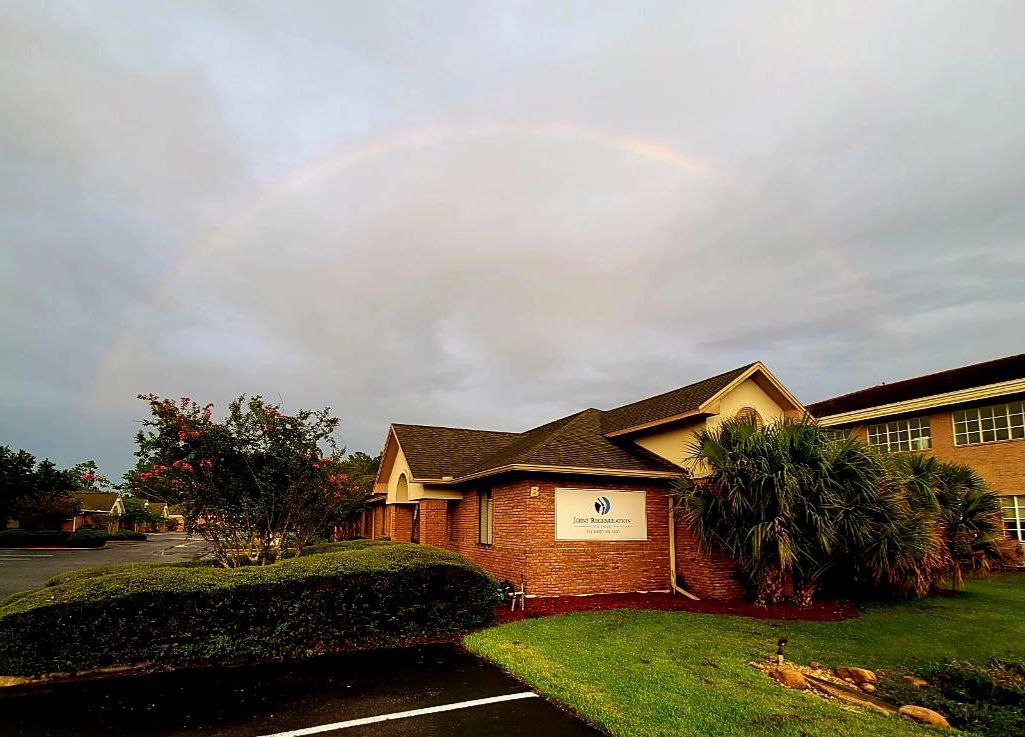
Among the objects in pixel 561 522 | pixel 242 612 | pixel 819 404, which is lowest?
A: pixel 242 612

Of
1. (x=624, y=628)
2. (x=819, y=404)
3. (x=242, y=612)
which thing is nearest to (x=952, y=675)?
(x=624, y=628)

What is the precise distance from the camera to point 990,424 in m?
22.2

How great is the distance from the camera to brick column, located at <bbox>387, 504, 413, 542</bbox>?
23553 millimetres

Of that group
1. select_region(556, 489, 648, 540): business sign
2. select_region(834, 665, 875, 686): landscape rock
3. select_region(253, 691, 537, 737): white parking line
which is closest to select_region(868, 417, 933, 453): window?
select_region(556, 489, 648, 540): business sign

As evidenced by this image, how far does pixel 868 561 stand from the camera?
13.2 meters

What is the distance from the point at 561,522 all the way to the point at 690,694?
25.6 feet

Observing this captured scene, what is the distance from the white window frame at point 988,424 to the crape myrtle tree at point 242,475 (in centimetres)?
2283

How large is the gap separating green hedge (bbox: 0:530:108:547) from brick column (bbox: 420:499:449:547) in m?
32.5

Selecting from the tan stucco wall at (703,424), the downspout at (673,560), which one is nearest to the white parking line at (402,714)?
the downspout at (673,560)

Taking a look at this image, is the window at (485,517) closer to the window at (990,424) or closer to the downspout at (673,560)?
the downspout at (673,560)

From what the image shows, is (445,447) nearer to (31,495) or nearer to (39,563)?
(39,563)

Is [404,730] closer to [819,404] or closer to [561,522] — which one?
[561,522]

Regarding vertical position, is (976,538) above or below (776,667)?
above

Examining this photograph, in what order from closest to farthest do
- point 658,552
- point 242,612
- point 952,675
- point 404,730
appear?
point 404,730, point 952,675, point 242,612, point 658,552
